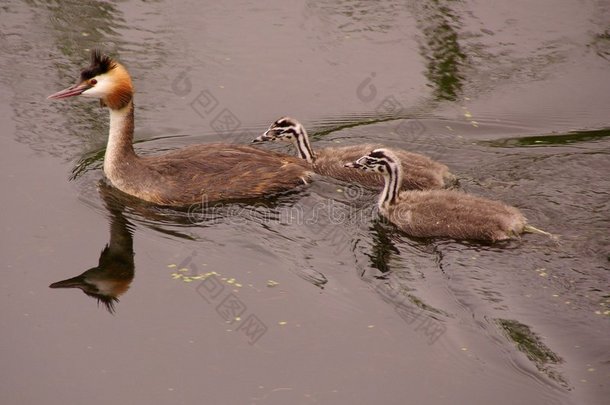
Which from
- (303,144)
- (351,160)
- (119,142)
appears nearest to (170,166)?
(119,142)

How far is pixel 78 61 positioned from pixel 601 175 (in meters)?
5.96

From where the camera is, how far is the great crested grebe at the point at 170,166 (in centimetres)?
905

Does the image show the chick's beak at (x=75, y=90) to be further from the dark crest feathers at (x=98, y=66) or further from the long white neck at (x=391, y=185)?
the long white neck at (x=391, y=185)

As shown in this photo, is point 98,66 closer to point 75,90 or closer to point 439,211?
point 75,90

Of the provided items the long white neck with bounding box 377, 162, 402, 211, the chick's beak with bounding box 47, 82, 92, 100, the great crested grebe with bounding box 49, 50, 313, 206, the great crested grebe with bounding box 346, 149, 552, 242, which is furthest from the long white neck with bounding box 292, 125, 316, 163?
the chick's beak with bounding box 47, 82, 92, 100

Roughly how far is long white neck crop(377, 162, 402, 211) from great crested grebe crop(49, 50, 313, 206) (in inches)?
34.4

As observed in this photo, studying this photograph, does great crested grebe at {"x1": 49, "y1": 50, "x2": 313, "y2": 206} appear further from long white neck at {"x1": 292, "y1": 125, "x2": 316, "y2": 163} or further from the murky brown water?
long white neck at {"x1": 292, "y1": 125, "x2": 316, "y2": 163}

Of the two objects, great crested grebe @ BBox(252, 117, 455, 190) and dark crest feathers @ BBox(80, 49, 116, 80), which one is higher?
dark crest feathers @ BBox(80, 49, 116, 80)

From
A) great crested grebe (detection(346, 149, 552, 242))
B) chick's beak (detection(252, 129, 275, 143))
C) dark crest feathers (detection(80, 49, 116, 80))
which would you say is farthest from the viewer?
chick's beak (detection(252, 129, 275, 143))

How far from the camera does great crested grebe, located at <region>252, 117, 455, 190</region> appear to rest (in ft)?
30.7

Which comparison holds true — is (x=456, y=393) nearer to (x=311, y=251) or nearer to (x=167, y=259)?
(x=311, y=251)

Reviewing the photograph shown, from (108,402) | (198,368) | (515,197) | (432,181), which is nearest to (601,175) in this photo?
(515,197)

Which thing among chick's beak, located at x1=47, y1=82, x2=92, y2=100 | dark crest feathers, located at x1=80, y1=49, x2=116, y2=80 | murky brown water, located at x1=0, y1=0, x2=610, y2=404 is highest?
dark crest feathers, located at x1=80, y1=49, x2=116, y2=80

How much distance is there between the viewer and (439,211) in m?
8.57
